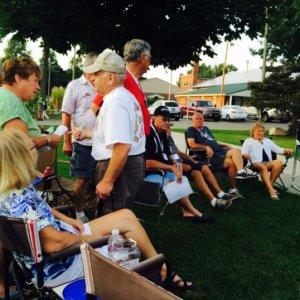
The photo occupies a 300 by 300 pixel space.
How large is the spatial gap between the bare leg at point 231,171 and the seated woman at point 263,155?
0.38 meters

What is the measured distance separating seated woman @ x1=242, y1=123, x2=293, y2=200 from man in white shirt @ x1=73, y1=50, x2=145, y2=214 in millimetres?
3956

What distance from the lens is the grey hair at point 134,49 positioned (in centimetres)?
321

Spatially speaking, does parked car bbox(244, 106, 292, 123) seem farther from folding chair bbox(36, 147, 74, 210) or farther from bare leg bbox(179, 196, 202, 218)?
folding chair bbox(36, 147, 74, 210)

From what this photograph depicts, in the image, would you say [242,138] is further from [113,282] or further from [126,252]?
[113,282]

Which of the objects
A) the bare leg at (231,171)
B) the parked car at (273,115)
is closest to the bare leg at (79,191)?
the bare leg at (231,171)

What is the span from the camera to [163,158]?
200 inches

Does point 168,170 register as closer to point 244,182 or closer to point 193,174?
point 193,174

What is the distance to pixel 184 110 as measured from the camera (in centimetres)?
3519

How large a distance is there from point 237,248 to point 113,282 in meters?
2.95

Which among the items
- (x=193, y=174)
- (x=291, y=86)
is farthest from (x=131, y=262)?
(x=291, y=86)

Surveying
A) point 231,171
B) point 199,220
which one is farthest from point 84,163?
point 231,171

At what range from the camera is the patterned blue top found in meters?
2.17

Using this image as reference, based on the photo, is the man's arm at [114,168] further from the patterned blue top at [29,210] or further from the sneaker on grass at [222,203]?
the sneaker on grass at [222,203]

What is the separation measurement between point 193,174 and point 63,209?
9.04 ft
